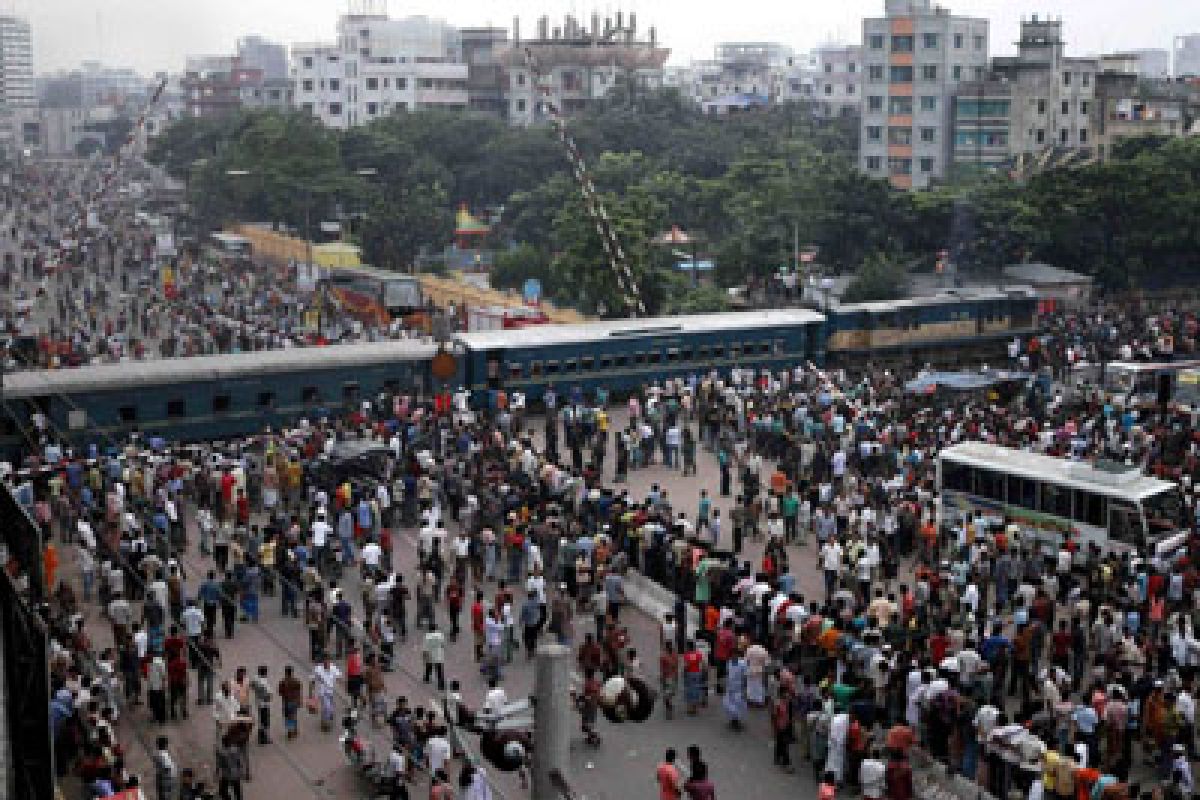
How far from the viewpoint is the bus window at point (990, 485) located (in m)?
20.3

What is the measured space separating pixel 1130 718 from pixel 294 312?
3347 cm

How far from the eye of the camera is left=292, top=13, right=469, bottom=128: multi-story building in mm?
109312

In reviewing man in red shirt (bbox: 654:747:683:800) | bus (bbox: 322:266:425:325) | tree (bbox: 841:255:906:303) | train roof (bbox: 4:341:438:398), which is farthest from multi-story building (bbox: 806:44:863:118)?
man in red shirt (bbox: 654:747:683:800)

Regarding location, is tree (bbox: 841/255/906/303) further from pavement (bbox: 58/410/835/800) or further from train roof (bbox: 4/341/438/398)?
pavement (bbox: 58/410/835/800)

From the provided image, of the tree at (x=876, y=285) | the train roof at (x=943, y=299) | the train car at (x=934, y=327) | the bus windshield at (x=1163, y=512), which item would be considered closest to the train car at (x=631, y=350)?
the train car at (x=934, y=327)

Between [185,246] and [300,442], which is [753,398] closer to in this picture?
[300,442]

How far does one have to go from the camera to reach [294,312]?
4219cm

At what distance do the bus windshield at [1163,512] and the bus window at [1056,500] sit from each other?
1.15m

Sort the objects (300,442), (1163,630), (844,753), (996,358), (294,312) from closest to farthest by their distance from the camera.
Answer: (844,753)
(1163,630)
(300,442)
(996,358)
(294,312)

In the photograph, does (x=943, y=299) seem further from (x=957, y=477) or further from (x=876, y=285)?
(x=957, y=477)

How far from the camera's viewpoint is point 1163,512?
1878 centimetres

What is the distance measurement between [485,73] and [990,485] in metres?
104

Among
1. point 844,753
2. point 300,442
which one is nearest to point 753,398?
point 300,442

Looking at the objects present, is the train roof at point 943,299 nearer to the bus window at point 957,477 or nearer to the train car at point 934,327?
the train car at point 934,327
